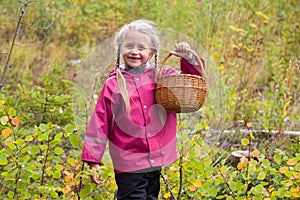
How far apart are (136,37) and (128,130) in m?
0.49

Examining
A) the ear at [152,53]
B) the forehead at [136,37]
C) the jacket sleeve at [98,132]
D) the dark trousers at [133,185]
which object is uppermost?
the forehead at [136,37]

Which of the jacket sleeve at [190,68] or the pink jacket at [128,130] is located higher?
the jacket sleeve at [190,68]

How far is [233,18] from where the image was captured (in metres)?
6.23

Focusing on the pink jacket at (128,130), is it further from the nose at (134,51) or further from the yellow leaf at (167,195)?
the yellow leaf at (167,195)

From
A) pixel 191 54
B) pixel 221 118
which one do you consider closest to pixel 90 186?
pixel 191 54

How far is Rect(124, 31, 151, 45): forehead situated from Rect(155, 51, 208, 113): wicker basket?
0.21 m

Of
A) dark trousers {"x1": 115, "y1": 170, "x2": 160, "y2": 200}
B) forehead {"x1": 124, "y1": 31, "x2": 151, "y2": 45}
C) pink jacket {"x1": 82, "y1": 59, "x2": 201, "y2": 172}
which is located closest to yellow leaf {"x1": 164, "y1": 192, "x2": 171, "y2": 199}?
dark trousers {"x1": 115, "y1": 170, "x2": 160, "y2": 200}

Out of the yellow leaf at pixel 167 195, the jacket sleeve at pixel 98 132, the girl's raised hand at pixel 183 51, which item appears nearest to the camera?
the jacket sleeve at pixel 98 132

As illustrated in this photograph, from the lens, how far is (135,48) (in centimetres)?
261

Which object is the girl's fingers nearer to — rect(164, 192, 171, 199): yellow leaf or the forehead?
Result: rect(164, 192, 171, 199): yellow leaf

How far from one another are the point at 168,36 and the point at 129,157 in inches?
35.0

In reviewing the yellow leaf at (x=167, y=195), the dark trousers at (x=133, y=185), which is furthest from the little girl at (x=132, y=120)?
the yellow leaf at (x=167, y=195)

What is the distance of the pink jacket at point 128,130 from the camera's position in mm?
2568

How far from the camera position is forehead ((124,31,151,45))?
2.61 metres
